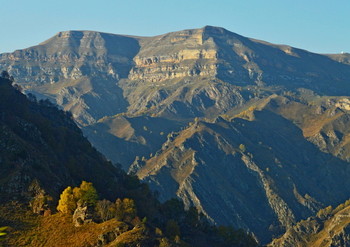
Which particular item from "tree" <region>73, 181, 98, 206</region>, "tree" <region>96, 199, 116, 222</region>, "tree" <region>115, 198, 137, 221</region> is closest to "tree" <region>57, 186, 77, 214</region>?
"tree" <region>73, 181, 98, 206</region>

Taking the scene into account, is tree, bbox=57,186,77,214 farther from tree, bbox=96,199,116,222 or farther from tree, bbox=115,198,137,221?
tree, bbox=115,198,137,221

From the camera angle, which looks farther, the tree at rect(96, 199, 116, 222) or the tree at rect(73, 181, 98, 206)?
the tree at rect(73, 181, 98, 206)

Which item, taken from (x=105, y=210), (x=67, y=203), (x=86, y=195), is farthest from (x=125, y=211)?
(x=67, y=203)

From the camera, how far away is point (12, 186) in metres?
185

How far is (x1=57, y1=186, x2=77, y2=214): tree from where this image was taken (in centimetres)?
17725

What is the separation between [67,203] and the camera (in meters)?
178

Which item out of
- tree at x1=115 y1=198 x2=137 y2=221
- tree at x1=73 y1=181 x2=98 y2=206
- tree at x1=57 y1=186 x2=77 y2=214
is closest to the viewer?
tree at x1=57 y1=186 x2=77 y2=214

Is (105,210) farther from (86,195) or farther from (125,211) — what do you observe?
(86,195)

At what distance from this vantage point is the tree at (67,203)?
177 metres

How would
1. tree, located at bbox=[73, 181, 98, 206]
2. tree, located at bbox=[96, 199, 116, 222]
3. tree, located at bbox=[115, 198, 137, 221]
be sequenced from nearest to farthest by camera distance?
1. tree, located at bbox=[96, 199, 116, 222]
2. tree, located at bbox=[115, 198, 137, 221]
3. tree, located at bbox=[73, 181, 98, 206]

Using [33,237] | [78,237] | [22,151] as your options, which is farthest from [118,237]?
[22,151]

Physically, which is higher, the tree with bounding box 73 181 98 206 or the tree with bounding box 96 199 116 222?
the tree with bounding box 73 181 98 206

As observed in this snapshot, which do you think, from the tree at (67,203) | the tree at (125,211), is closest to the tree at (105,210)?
the tree at (125,211)

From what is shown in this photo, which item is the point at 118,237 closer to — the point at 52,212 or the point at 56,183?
the point at 52,212
